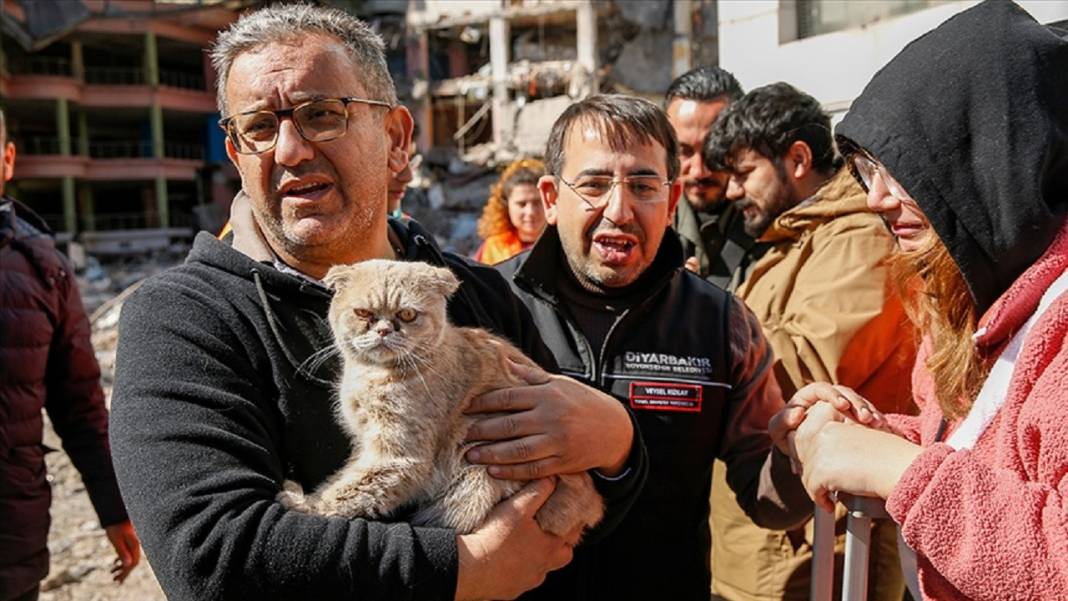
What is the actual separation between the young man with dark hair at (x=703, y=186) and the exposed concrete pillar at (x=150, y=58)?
33018 mm

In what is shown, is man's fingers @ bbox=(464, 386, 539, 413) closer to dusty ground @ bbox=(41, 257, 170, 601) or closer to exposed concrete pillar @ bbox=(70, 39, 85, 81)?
dusty ground @ bbox=(41, 257, 170, 601)

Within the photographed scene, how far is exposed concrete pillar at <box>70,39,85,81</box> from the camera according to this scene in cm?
3184

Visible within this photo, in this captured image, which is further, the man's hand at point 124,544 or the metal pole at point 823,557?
the man's hand at point 124,544

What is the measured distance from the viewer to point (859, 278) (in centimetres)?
334

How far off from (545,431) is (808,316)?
6.02 ft

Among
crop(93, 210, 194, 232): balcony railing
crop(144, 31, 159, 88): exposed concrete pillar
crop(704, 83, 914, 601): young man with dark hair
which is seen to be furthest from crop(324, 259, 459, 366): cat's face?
crop(144, 31, 159, 88): exposed concrete pillar

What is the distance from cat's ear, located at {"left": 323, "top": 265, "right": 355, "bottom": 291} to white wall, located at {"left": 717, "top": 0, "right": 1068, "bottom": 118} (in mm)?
4757

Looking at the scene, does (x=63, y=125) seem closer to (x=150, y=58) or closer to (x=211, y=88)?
(x=150, y=58)

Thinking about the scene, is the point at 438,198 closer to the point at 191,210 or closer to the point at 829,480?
the point at 191,210

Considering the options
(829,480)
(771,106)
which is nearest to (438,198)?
(771,106)

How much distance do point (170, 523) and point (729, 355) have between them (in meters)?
2.06

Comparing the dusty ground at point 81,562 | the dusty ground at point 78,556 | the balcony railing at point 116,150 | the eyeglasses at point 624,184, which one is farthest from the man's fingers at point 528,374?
the balcony railing at point 116,150

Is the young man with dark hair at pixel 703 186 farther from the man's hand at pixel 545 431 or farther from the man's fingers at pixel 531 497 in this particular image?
the man's fingers at pixel 531 497

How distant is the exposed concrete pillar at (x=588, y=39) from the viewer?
Result: 104 feet
